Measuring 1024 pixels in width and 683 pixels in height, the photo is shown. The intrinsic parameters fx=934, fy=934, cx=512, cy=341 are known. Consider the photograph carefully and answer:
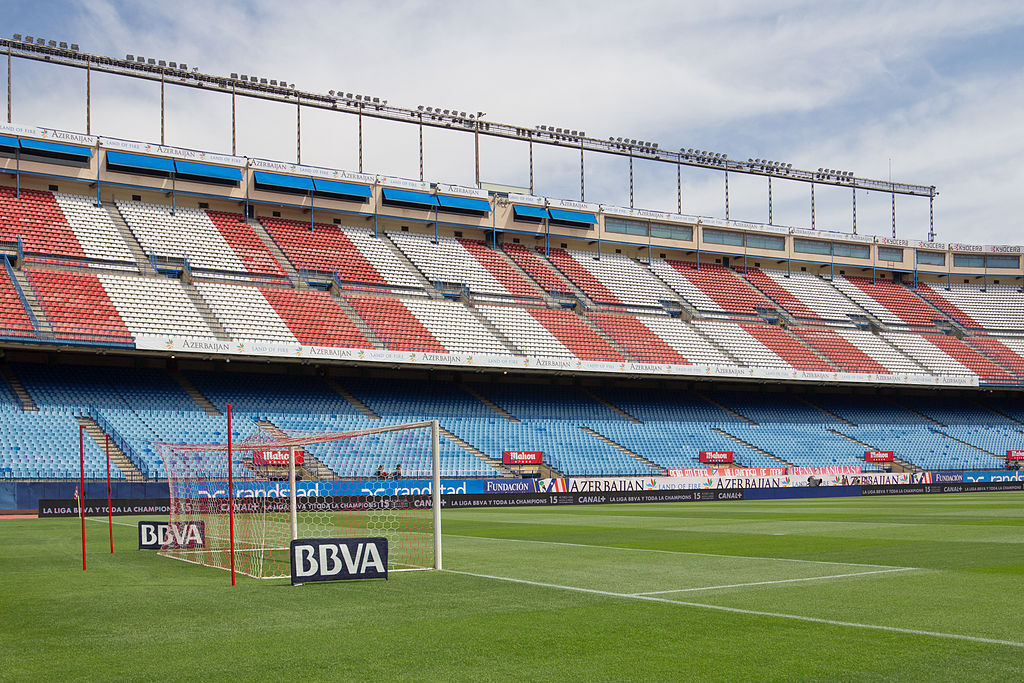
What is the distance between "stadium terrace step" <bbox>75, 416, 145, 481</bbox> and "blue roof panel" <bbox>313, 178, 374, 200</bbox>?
2083 cm

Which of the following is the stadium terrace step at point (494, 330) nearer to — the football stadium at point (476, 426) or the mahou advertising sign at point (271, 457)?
the football stadium at point (476, 426)

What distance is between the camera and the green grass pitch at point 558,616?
7.23m

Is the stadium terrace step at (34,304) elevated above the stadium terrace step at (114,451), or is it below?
above

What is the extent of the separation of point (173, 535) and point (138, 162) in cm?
3624

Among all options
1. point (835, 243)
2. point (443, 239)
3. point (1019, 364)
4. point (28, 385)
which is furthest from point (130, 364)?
point (1019, 364)

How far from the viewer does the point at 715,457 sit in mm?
47250

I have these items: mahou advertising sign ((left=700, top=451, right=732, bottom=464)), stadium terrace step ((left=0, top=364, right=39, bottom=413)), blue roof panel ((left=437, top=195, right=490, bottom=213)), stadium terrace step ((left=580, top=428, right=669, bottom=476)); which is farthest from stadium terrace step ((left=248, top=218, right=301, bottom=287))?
mahou advertising sign ((left=700, top=451, right=732, bottom=464))

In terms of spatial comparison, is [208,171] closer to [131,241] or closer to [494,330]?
[131,241]

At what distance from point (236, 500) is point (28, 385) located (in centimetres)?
2126

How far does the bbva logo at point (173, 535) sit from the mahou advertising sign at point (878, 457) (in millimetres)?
42114

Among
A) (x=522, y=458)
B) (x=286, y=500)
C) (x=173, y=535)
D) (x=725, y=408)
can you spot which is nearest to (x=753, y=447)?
(x=725, y=408)

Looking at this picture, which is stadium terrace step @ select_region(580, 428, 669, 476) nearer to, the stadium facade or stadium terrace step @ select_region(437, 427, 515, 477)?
the stadium facade

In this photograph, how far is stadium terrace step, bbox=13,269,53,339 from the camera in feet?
121

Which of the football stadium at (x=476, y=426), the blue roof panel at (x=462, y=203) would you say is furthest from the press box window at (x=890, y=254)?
the blue roof panel at (x=462, y=203)
